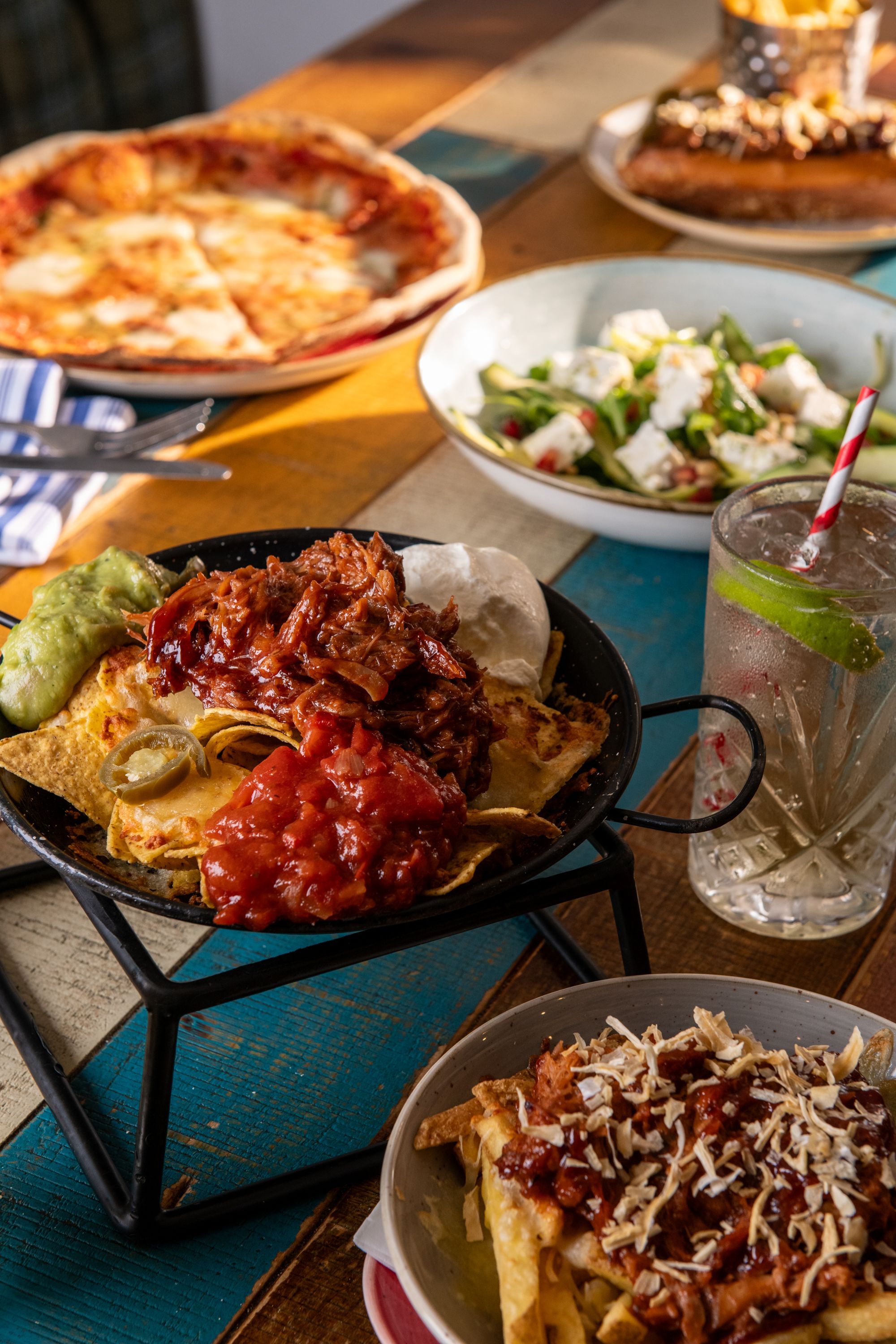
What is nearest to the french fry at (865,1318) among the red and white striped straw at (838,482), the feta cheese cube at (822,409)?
the red and white striped straw at (838,482)

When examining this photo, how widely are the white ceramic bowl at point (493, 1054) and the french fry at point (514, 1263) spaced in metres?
0.04

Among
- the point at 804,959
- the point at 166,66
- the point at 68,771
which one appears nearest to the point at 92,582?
the point at 68,771

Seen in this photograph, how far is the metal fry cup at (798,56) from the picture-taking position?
9.90 ft

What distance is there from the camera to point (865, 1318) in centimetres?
86

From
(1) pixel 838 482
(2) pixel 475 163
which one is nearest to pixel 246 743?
(1) pixel 838 482

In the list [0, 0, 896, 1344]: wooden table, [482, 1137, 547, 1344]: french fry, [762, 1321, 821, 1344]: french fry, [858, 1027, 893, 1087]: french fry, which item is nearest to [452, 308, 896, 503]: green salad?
[0, 0, 896, 1344]: wooden table

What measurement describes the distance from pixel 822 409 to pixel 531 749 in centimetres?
118

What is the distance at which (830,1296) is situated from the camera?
87 cm

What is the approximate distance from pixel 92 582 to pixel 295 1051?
1.77ft

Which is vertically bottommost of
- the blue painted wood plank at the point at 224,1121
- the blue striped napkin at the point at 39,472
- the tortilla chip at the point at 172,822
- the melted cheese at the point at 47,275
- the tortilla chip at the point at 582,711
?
the blue painted wood plank at the point at 224,1121

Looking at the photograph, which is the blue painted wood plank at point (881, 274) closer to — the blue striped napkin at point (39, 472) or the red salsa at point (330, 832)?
the blue striped napkin at point (39, 472)

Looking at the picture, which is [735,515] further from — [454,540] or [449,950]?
[454,540]

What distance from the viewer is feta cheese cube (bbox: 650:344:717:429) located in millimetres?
2100

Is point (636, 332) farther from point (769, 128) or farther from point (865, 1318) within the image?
point (865, 1318)
